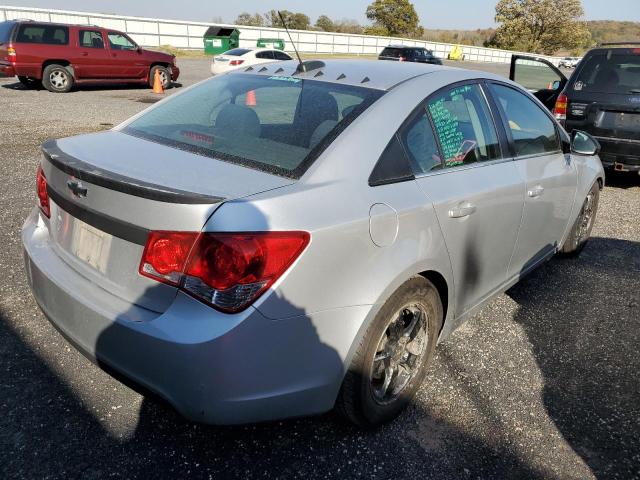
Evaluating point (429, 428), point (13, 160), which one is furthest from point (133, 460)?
point (13, 160)

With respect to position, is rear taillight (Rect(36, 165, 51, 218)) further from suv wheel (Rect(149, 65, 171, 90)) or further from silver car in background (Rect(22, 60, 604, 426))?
suv wheel (Rect(149, 65, 171, 90))

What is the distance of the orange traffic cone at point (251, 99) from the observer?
2758 mm

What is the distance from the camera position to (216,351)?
5.77ft

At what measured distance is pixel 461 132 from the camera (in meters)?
2.77

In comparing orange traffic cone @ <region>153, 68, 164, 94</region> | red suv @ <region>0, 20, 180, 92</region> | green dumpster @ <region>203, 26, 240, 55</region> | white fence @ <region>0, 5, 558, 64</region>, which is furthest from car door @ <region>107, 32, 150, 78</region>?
white fence @ <region>0, 5, 558, 64</region>

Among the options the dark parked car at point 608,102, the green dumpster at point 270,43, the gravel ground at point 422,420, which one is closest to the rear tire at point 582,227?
the gravel ground at point 422,420

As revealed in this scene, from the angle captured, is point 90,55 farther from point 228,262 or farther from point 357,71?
point 228,262

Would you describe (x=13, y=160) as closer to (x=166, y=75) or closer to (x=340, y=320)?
(x=340, y=320)

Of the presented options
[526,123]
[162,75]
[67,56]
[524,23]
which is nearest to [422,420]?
[526,123]

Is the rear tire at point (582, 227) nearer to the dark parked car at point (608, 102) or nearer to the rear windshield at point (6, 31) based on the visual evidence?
the dark parked car at point (608, 102)

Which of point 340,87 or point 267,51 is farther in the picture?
point 267,51

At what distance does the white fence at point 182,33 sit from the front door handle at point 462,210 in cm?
3848

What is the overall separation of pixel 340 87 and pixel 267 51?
18.6 metres

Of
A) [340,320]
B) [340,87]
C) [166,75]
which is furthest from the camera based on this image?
[166,75]
